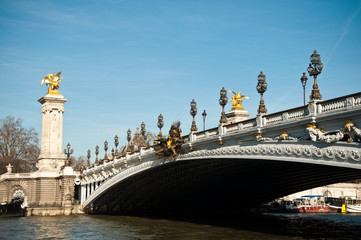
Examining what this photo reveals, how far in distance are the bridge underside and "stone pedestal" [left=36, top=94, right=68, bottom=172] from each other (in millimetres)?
9625

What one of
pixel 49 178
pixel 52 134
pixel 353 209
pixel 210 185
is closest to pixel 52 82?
pixel 52 134

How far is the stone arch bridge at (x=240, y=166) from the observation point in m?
24.4

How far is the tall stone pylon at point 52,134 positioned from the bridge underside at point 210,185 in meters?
9.63

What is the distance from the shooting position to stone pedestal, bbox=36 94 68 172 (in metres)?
71.5

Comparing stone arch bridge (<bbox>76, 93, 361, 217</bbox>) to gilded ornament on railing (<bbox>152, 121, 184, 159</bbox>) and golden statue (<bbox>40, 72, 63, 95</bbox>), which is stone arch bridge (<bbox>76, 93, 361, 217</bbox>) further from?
golden statue (<bbox>40, 72, 63, 95</bbox>)

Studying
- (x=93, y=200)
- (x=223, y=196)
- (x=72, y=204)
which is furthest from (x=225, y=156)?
(x=72, y=204)

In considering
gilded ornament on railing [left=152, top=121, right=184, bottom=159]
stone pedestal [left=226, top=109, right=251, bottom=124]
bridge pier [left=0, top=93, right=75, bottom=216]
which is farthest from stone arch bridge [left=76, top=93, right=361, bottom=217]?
stone pedestal [left=226, top=109, right=251, bottom=124]

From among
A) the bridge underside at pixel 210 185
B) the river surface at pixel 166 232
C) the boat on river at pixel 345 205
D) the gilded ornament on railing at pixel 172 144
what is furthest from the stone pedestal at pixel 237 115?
the boat on river at pixel 345 205

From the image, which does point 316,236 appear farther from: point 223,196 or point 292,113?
point 223,196

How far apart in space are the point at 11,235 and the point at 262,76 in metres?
23.3

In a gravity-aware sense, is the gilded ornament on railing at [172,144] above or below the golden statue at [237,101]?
below

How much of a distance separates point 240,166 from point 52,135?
39202 mm

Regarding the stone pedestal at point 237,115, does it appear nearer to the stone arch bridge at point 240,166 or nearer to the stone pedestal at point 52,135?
the stone arch bridge at point 240,166

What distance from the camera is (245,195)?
188 ft
